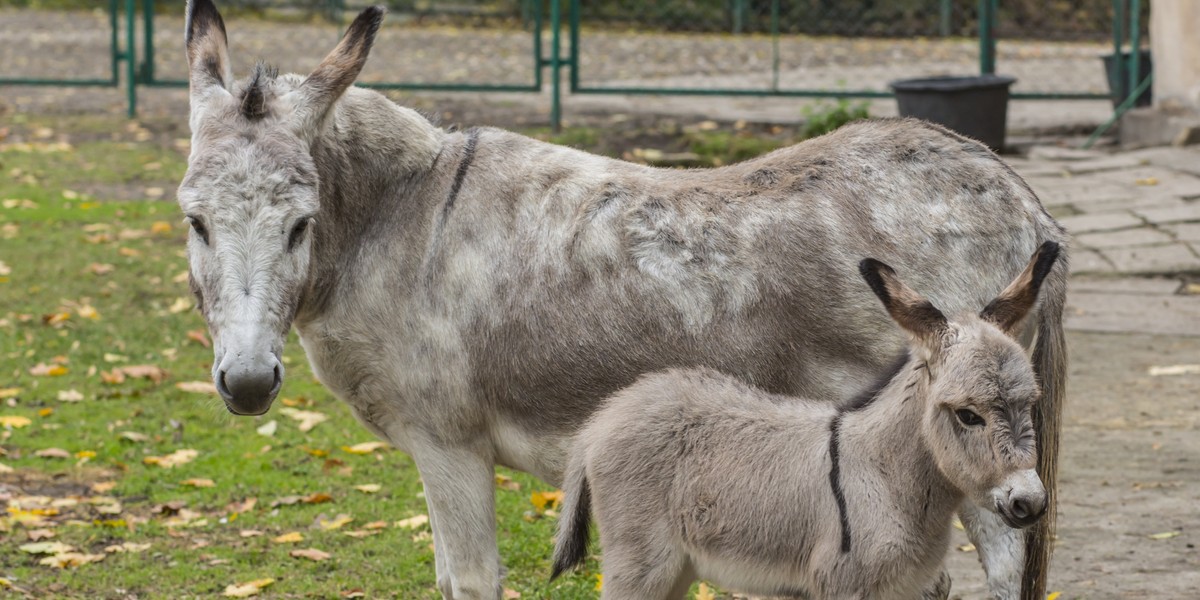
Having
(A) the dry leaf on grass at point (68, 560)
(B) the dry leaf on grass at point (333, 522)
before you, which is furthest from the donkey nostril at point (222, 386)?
(B) the dry leaf on grass at point (333, 522)

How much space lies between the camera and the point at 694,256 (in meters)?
4.40

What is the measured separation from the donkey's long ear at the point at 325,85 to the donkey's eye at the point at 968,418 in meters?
2.08

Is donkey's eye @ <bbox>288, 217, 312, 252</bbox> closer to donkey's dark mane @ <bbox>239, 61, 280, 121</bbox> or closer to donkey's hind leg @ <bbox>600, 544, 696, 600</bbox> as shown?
donkey's dark mane @ <bbox>239, 61, 280, 121</bbox>

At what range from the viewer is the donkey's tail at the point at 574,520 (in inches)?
167

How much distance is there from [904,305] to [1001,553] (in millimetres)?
1153

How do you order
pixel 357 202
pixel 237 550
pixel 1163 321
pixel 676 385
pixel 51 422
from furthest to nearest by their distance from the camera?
pixel 1163 321 → pixel 51 422 → pixel 237 550 → pixel 357 202 → pixel 676 385

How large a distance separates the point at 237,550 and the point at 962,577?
126 inches

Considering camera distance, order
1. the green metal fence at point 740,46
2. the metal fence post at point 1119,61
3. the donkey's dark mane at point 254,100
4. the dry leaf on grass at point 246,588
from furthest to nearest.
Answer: the green metal fence at point 740,46
the metal fence post at point 1119,61
the dry leaf on grass at point 246,588
the donkey's dark mane at point 254,100

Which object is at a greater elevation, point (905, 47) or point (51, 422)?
point (905, 47)

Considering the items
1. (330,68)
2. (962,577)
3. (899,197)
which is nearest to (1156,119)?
(962,577)

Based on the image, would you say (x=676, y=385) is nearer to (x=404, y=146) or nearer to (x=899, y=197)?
(x=899, y=197)

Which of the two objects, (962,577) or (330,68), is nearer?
(330,68)

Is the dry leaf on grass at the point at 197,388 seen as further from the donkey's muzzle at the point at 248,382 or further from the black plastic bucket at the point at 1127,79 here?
the black plastic bucket at the point at 1127,79

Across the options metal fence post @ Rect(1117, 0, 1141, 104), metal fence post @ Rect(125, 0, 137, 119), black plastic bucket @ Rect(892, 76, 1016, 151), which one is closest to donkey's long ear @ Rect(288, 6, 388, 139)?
black plastic bucket @ Rect(892, 76, 1016, 151)
